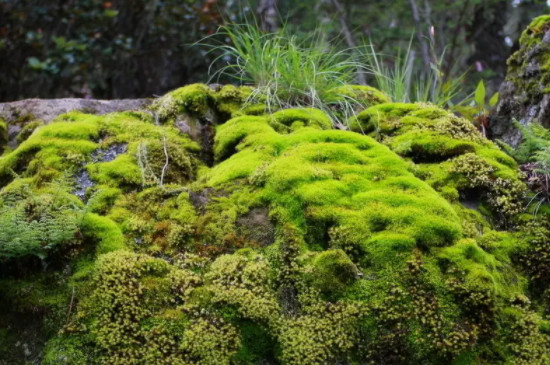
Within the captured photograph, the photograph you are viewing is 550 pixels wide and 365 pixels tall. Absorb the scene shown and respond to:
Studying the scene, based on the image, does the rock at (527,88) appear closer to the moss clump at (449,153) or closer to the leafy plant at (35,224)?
the moss clump at (449,153)

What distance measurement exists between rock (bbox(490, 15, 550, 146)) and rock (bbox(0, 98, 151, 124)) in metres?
3.65

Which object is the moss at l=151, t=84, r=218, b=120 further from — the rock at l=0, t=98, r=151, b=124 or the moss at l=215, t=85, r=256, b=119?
the rock at l=0, t=98, r=151, b=124

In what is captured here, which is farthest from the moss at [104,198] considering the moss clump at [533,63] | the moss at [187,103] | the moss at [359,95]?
the moss clump at [533,63]

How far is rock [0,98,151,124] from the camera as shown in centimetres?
511

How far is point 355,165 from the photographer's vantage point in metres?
3.87

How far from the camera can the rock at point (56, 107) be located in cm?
511

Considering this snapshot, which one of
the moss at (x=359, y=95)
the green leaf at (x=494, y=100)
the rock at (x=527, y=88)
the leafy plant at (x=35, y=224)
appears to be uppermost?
the rock at (x=527, y=88)

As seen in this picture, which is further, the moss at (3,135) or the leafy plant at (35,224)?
the moss at (3,135)

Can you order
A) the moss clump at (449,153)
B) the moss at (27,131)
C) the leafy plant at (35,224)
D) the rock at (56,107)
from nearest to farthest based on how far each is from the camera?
the leafy plant at (35,224), the moss clump at (449,153), the moss at (27,131), the rock at (56,107)

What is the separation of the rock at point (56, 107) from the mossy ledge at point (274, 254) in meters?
0.86

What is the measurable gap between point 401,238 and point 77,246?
2.03 meters

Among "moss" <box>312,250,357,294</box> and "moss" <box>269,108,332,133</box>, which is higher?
"moss" <box>269,108,332,133</box>

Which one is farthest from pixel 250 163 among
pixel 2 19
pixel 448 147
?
pixel 2 19

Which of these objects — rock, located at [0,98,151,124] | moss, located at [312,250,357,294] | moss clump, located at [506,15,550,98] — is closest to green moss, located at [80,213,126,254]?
moss, located at [312,250,357,294]
